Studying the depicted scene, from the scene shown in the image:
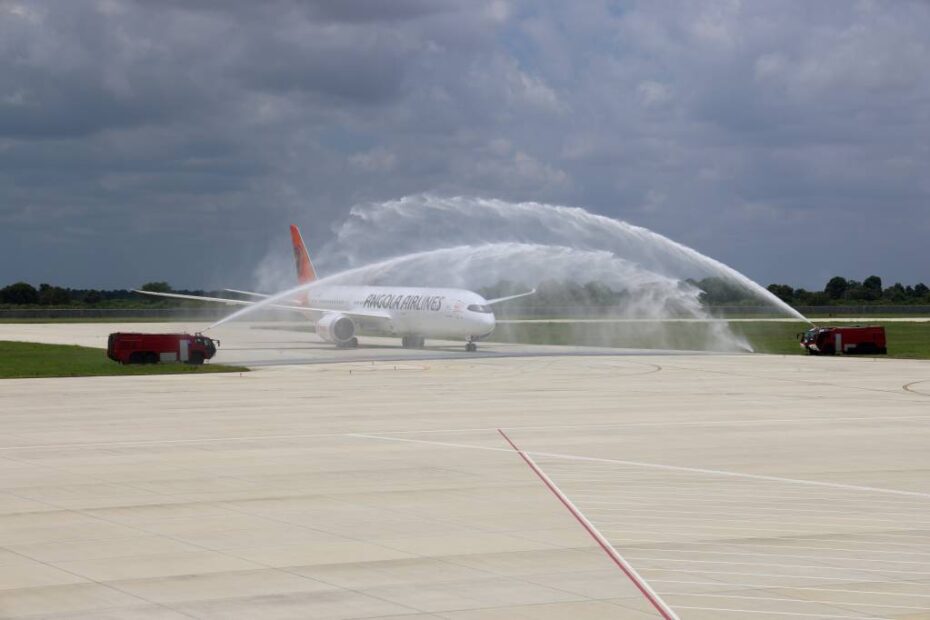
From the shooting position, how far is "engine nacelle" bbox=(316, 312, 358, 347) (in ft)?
250

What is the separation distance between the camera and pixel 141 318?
16138 cm

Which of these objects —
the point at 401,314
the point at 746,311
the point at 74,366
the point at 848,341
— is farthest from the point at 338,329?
the point at 746,311

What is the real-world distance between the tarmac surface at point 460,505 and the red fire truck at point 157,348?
606 inches

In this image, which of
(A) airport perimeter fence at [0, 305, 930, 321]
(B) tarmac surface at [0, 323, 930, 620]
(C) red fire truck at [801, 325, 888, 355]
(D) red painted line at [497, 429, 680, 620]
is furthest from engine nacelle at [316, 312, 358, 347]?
(A) airport perimeter fence at [0, 305, 930, 321]

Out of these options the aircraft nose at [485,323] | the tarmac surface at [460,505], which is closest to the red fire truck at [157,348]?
the tarmac surface at [460,505]

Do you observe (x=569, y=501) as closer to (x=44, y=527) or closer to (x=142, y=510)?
(x=142, y=510)

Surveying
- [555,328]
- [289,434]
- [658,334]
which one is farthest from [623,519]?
[555,328]

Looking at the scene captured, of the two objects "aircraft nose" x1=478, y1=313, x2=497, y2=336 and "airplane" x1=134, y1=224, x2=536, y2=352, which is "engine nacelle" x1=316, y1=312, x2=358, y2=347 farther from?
"aircraft nose" x1=478, y1=313, x2=497, y2=336

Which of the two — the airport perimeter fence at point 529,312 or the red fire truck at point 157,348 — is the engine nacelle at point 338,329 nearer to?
the red fire truck at point 157,348

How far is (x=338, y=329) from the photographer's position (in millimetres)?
76125

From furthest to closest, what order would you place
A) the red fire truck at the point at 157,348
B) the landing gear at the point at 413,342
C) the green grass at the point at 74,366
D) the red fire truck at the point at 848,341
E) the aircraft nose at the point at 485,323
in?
1. the landing gear at the point at 413,342
2. the aircraft nose at the point at 485,323
3. the red fire truck at the point at 848,341
4. the red fire truck at the point at 157,348
5. the green grass at the point at 74,366

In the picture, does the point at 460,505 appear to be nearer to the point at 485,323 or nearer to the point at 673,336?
the point at 485,323

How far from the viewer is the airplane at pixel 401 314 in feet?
233

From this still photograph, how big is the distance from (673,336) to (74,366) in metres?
56.6
